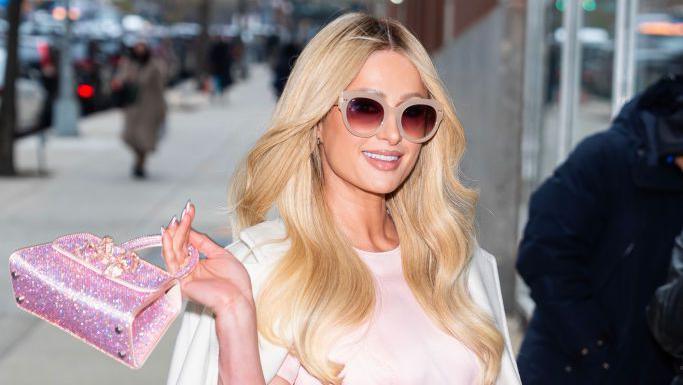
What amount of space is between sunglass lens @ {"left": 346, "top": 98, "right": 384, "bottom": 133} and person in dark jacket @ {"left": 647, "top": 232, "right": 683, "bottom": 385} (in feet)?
3.80

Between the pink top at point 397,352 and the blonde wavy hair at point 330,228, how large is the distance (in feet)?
0.08

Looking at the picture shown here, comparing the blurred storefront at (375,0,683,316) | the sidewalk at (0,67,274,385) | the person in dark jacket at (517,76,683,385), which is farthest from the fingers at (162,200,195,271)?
the blurred storefront at (375,0,683,316)

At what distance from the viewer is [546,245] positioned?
161 inches

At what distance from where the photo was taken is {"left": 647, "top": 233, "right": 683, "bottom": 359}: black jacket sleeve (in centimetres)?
352

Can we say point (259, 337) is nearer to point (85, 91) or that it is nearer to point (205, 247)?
point (205, 247)

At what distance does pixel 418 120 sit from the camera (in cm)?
285

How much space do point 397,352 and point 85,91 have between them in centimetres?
2744

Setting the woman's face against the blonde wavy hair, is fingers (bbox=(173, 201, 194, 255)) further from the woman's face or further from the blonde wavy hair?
the woman's face

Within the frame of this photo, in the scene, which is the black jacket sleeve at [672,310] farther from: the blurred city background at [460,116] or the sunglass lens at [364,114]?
the sunglass lens at [364,114]

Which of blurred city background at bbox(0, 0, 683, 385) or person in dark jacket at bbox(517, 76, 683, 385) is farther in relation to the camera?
blurred city background at bbox(0, 0, 683, 385)

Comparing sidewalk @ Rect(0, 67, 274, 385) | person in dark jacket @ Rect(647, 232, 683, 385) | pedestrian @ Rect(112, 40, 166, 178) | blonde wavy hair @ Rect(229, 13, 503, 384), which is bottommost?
sidewalk @ Rect(0, 67, 274, 385)

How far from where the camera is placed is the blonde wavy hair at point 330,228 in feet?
8.80

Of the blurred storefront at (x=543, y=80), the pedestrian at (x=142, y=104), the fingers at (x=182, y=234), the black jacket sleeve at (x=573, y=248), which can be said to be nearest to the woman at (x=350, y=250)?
the fingers at (x=182, y=234)

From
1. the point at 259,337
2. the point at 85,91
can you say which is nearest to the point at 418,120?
the point at 259,337
